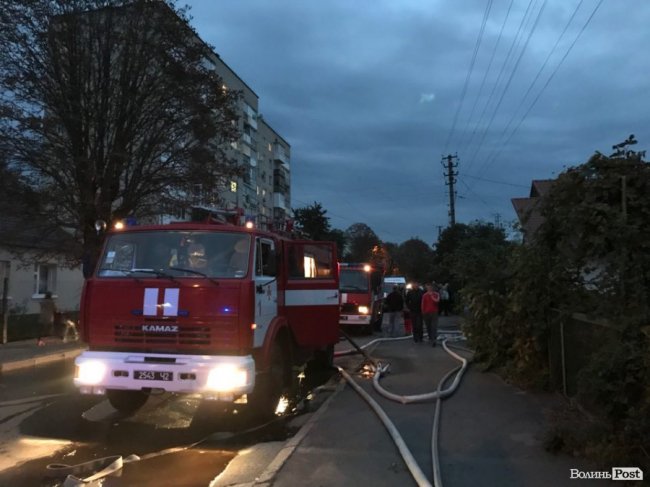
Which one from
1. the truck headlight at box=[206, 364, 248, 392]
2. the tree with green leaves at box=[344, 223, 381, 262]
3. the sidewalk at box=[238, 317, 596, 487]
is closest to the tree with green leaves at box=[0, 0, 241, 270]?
the sidewalk at box=[238, 317, 596, 487]

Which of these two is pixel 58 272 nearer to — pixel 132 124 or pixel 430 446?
pixel 132 124

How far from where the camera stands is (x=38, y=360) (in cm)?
1344

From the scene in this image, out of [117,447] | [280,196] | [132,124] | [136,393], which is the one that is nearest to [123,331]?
[117,447]

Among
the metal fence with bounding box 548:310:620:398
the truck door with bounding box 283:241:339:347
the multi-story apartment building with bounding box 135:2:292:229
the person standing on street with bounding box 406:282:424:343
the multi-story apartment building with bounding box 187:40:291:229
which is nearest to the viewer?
the metal fence with bounding box 548:310:620:398

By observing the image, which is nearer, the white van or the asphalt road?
the asphalt road

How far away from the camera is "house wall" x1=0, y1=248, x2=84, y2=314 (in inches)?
939

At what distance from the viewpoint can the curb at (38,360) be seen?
12.5 metres

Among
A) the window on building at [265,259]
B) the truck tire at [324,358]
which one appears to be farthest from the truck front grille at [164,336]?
the truck tire at [324,358]

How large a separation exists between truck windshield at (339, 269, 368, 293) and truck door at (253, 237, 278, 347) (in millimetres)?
12662

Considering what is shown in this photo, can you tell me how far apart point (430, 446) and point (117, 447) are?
11.3 feet

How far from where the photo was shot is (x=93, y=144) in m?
16.9

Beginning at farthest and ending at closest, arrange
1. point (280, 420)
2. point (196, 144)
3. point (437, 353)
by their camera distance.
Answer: point (196, 144)
point (437, 353)
point (280, 420)

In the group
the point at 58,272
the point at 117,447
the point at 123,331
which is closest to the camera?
the point at 117,447

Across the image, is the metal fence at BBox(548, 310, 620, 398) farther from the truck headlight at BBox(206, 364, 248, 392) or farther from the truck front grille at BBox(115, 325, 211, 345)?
the truck front grille at BBox(115, 325, 211, 345)
